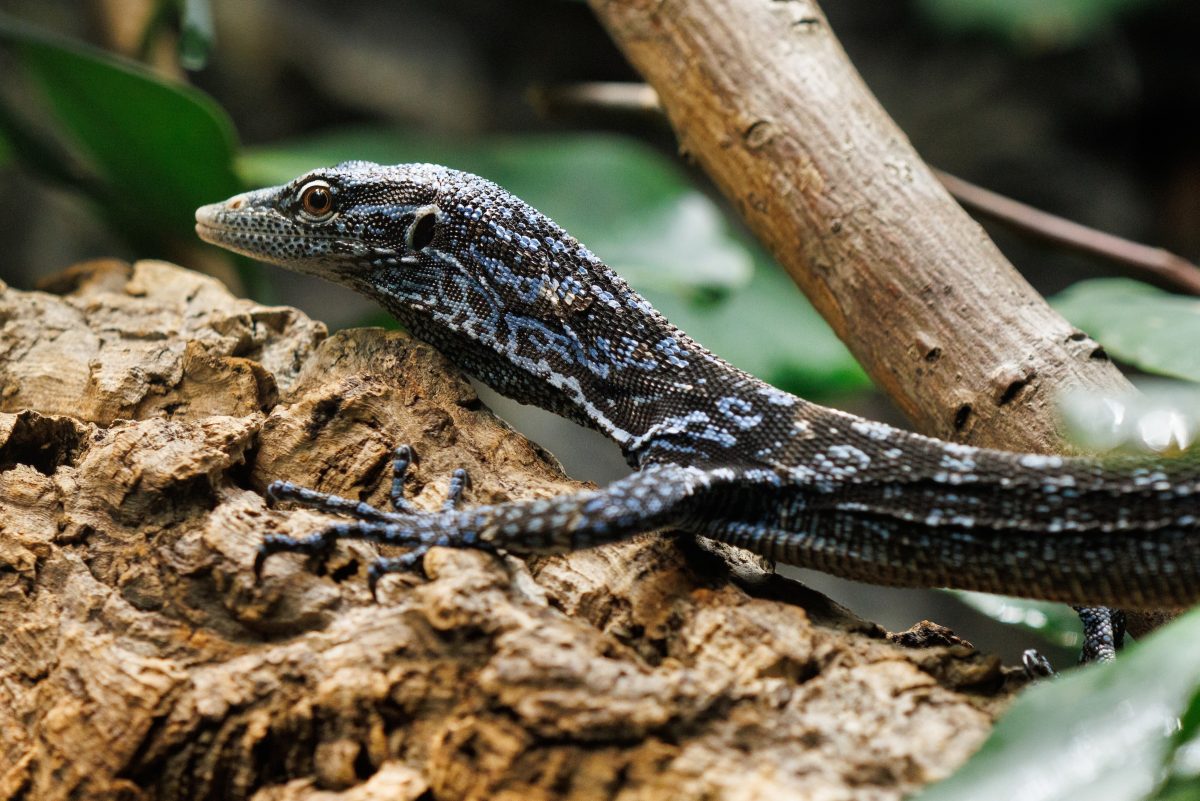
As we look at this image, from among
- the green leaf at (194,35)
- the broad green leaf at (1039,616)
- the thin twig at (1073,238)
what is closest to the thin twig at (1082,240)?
the thin twig at (1073,238)

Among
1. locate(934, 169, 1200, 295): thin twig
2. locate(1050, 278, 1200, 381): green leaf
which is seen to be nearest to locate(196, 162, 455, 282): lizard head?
locate(934, 169, 1200, 295): thin twig

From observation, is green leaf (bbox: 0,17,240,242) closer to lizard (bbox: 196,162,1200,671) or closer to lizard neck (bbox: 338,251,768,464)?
lizard (bbox: 196,162,1200,671)

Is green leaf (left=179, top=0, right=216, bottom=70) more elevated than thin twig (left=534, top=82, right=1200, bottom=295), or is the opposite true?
thin twig (left=534, top=82, right=1200, bottom=295)

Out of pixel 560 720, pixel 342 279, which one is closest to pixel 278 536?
pixel 560 720

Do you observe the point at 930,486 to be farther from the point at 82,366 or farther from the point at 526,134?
the point at 526,134

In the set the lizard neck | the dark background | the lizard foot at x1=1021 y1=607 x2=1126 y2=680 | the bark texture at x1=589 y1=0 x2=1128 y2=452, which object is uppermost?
the dark background

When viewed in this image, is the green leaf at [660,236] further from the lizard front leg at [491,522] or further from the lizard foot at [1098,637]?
the lizard front leg at [491,522]
